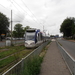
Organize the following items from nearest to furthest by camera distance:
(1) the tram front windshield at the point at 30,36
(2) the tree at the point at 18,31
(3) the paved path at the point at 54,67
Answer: (3) the paved path at the point at 54,67, (1) the tram front windshield at the point at 30,36, (2) the tree at the point at 18,31

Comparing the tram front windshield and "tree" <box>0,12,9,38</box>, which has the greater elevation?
"tree" <box>0,12,9,38</box>

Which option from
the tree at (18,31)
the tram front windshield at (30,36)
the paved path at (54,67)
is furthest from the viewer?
the tree at (18,31)

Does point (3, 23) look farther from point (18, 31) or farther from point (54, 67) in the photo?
point (18, 31)

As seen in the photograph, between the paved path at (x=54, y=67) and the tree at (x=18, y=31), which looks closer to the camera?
the paved path at (x=54, y=67)

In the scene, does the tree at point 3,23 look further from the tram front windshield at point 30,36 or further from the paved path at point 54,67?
the paved path at point 54,67

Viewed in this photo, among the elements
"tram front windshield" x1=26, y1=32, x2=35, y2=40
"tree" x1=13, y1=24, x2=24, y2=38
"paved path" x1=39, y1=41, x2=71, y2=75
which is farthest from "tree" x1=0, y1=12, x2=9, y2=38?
"tree" x1=13, y1=24, x2=24, y2=38

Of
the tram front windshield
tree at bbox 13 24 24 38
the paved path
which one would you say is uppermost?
tree at bbox 13 24 24 38

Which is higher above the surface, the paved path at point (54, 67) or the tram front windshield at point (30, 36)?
the tram front windshield at point (30, 36)

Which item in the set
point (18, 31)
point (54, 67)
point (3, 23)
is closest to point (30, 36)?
point (54, 67)

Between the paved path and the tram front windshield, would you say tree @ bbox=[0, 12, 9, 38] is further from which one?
the paved path

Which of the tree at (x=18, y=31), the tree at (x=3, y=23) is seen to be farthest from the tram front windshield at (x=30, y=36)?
the tree at (x=18, y=31)

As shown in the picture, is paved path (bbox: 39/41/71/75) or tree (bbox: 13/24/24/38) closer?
paved path (bbox: 39/41/71/75)

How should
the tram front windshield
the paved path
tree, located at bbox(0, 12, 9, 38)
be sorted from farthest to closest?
tree, located at bbox(0, 12, 9, 38)
the tram front windshield
the paved path

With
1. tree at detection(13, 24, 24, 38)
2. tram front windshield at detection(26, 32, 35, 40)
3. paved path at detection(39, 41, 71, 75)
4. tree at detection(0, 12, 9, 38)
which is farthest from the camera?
tree at detection(13, 24, 24, 38)
